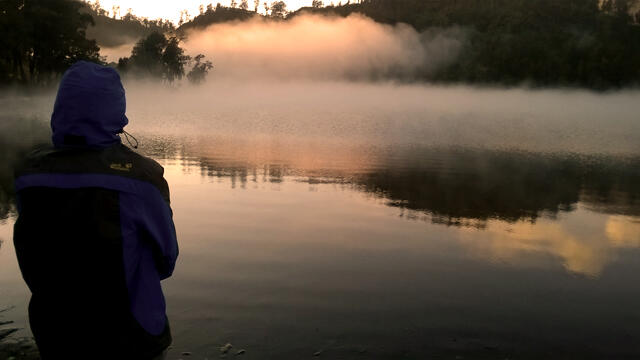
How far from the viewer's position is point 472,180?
3027cm

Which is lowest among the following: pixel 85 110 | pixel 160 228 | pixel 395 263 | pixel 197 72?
pixel 395 263

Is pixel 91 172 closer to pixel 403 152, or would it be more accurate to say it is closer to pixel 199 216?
pixel 199 216

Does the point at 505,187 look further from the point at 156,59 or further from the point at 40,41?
the point at 156,59

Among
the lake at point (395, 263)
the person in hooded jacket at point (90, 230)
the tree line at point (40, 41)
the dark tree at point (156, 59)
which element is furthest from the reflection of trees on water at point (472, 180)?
the dark tree at point (156, 59)

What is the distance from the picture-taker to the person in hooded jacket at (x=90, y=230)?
3930mm

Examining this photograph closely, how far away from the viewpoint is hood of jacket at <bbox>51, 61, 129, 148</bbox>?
4.04 metres

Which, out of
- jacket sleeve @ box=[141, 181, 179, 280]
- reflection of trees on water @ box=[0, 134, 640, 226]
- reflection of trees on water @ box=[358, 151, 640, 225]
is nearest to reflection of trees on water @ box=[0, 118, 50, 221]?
reflection of trees on water @ box=[0, 134, 640, 226]

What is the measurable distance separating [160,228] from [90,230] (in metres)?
0.47

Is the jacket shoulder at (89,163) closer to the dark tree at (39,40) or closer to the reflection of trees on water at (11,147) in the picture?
the reflection of trees on water at (11,147)

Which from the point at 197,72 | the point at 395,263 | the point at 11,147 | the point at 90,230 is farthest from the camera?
the point at 197,72

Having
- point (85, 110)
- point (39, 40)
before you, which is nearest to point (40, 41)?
point (39, 40)

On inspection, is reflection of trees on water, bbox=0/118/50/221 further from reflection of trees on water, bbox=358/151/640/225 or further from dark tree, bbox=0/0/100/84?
dark tree, bbox=0/0/100/84

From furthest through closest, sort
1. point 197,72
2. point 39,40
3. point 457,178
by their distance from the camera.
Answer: point 197,72 < point 39,40 < point 457,178

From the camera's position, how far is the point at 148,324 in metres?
4.15
